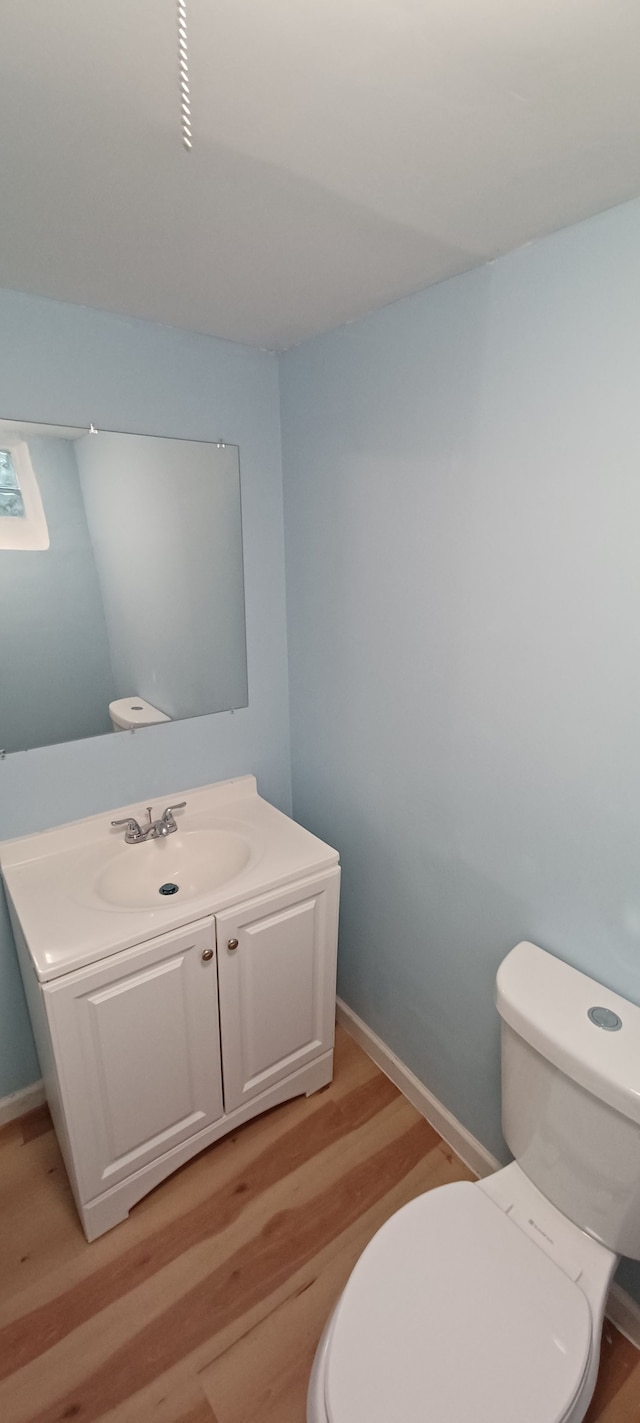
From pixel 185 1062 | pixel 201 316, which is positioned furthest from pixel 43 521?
pixel 185 1062

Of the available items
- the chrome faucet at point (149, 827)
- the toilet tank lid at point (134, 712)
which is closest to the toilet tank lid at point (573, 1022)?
the chrome faucet at point (149, 827)

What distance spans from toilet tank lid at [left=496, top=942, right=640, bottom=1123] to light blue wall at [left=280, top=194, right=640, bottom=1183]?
0.05m

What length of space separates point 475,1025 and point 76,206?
1.81 meters

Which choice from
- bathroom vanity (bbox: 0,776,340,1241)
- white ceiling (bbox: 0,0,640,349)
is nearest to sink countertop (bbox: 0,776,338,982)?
bathroom vanity (bbox: 0,776,340,1241)

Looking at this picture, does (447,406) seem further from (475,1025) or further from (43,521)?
(475,1025)

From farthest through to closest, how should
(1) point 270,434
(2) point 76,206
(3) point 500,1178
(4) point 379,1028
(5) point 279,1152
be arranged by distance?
(4) point 379,1028 → (1) point 270,434 → (5) point 279,1152 → (3) point 500,1178 → (2) point 76,206

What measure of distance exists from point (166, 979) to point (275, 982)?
319mm

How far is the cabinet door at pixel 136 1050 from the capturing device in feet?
4.04

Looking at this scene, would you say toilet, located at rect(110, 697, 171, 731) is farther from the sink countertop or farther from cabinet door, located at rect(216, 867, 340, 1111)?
cabinet door, located at rect(216, 867, 340, 1111)

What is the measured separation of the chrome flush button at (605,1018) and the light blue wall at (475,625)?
7 cm

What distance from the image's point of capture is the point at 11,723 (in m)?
1.46

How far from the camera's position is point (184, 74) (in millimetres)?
663

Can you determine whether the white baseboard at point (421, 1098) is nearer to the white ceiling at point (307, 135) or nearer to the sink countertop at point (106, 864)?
the sink countertop at point (106, 864)

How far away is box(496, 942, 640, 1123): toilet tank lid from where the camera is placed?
98 cm
